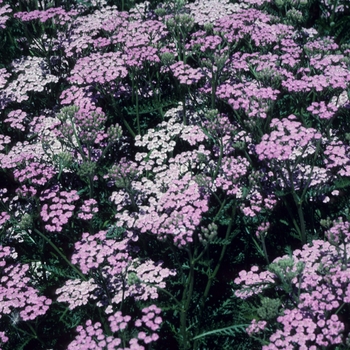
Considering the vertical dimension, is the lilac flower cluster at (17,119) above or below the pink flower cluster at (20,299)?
above

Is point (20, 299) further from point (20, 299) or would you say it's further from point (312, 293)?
point (312, 293)

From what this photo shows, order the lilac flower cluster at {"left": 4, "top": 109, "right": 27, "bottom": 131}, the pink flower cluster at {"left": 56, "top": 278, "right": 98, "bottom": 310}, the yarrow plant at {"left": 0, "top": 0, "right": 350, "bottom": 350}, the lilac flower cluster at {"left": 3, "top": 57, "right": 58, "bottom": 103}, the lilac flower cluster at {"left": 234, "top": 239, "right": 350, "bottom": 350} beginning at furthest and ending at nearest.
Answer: the lilac flower cluster at {"left": 3, "top": 57, "right": 58, "bottom": 103}, the lilac flower cluster at {"left": 4, "top": 109, "right": 27, "bottom": 131}, the pink flower cluster at {"left": 56, "top": 278, "right": 98, "bottom": 310}, the yarrow plant at {"left": 0, "top": 0, "right": 350, "bottom": 350}, the lilac flower cluster at {"left": 234, "top": 239, "right": 350, "bottom": 350}

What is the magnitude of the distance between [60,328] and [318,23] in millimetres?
5910

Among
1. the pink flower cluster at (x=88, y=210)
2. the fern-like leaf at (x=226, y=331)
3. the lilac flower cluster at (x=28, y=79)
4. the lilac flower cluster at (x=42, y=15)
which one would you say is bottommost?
the fern-like leaf at (x=226, y=331)

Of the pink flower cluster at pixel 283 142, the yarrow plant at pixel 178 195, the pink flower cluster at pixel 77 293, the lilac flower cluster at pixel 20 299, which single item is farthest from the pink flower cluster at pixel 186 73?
the lilac flower cluster at pixel 20 299

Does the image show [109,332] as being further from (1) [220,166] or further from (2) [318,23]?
(2) [318,23]

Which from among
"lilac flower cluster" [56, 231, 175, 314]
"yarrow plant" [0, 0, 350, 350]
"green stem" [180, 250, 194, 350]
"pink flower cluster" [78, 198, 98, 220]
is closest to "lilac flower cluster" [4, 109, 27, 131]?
"yarrow plant" [0, 0, 350, 350]

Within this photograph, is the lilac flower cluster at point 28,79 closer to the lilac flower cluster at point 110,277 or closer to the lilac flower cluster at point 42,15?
the lilac flower cluster at point 42,15

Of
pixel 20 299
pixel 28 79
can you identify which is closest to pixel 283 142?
pixel 20 299

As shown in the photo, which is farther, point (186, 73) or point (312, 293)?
point (186, 73)

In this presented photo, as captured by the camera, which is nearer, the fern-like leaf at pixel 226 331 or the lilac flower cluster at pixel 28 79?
the fern-like leaf at pixel 226 331

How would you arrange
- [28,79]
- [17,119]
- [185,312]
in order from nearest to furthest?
1. [185,312]
2. [17,119]
3. [28,79]

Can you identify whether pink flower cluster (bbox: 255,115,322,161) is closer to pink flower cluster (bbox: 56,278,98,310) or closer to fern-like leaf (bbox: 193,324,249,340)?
fern-like leaf (bbox: 193,324,249,340)

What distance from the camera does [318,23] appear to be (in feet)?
24.4
